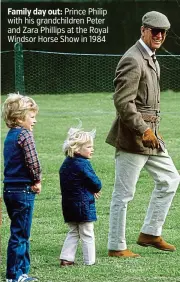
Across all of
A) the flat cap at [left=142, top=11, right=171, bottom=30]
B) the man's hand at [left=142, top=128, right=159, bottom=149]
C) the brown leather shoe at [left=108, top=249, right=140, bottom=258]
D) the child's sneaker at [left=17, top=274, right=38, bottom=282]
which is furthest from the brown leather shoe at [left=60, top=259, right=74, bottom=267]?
the flat cap at [left=142, top=11, right=171, bottom=30]

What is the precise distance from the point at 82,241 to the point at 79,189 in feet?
1.35

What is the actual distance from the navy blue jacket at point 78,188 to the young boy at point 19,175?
62 centimetres

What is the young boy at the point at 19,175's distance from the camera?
6426 millimetres

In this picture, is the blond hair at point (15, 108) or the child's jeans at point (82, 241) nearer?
the blond hair at point (15, 108)

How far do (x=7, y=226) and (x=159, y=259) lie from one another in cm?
204

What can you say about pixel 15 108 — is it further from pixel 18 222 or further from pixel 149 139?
pixel 149 139

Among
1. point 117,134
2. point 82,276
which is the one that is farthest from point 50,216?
point 82,276

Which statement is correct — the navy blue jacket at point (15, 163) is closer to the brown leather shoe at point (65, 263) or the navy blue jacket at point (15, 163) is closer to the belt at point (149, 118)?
the brown leather shoe at point (65, 263)

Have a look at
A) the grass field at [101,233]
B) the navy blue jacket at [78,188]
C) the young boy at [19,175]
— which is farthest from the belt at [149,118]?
the young boy at [19,175]

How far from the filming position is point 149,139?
24.3 feet

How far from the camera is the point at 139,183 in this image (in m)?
12.1

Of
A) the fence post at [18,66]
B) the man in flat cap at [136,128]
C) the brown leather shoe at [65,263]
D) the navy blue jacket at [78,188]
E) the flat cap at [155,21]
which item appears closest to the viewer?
the navy blue jacket at [78,188]

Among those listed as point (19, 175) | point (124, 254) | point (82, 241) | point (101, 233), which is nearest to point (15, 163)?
point (19, 175)

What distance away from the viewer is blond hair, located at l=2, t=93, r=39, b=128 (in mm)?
6480
